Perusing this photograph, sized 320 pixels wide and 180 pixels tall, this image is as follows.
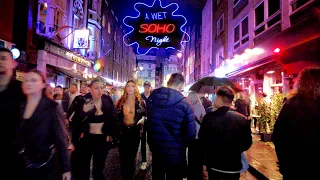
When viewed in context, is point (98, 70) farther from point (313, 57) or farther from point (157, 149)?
point (157, 149)

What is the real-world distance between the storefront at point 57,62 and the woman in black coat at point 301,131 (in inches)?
621

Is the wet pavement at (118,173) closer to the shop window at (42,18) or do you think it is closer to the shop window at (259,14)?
the shop window at (259,14)

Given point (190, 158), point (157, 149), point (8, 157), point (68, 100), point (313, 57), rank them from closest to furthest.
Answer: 1. point (8, 157)
2. point (157, 149)
3. point (190, 158)
4. point (313, 57)
5. point (68, 100)

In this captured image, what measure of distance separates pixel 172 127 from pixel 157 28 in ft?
20.8

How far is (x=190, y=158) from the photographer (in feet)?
15.8

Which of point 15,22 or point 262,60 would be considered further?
point 15,22

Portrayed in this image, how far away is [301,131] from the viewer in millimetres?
2381

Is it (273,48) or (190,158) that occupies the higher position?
(273,48)

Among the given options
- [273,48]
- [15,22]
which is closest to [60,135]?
[273,48]

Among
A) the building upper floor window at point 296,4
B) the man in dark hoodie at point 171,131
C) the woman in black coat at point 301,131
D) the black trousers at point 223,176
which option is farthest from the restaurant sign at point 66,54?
the woman in black coat at point 301,131

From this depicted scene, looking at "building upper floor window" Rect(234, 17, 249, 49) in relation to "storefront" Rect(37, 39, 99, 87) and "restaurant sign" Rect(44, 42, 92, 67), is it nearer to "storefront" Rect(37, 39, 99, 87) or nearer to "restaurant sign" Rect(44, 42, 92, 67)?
"storefront" Rect(37, 39, 99, 87)

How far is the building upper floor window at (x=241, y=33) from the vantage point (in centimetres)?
1556

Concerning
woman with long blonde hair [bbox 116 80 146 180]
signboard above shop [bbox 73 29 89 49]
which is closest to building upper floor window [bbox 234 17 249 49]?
signboard above shop [bbox 73 29 89 49]

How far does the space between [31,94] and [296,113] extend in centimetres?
296
